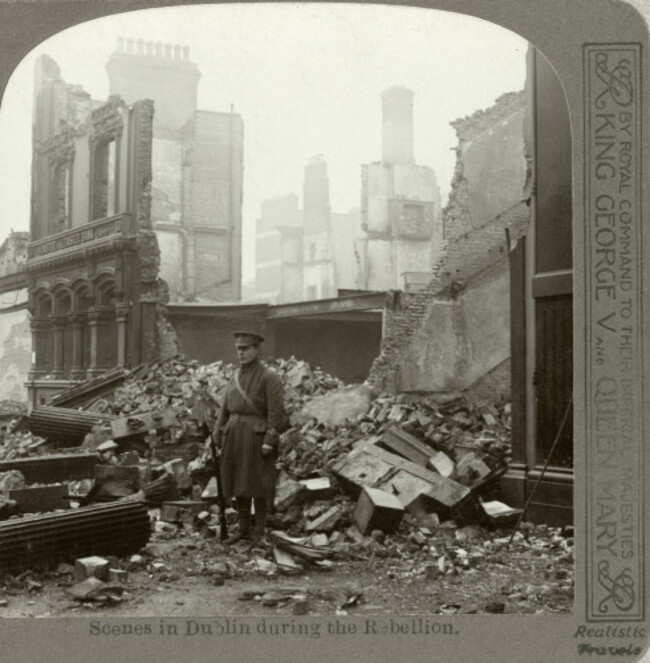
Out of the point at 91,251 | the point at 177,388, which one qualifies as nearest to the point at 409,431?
the point at 177,388

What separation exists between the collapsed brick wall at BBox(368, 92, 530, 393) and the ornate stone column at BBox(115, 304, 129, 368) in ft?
14.2

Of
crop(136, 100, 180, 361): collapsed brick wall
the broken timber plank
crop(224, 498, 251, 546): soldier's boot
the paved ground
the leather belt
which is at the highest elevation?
crop(136, 100, 180, 361): collapsed brick wall

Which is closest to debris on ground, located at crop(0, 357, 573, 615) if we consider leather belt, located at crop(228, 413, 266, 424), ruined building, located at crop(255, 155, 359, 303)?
leather belt, located at crop(228, 413, 266, 424)

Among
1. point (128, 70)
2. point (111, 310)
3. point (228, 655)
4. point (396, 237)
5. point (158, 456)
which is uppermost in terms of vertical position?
point (396, 237)

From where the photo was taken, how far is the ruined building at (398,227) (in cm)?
2241

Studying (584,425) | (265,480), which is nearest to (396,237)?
(265,480)

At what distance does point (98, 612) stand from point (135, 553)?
121 centimetres

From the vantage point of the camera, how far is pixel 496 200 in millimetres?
11336

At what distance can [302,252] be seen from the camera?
36.7 meters

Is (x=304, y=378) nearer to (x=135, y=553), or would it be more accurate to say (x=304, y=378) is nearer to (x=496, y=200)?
(x=496, y=200)

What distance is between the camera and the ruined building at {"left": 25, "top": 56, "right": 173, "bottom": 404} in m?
8.63

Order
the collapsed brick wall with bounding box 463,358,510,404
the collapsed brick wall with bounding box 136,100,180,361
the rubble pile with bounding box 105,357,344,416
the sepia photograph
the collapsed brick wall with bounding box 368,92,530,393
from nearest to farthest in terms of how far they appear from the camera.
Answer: the sepia photograph < the rubble pile with bounding box 105,357,344,416 < the collapsed brick wall with bounding box 463,358,510,404 < the collapsed brick wall with bounding box 368,92,530,393 < the collapsed brick wall with bounding box 136,100,180,361

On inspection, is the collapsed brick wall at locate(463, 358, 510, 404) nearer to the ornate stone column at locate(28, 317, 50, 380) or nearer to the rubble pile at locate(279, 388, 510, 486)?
the rubble pile at locate(279, 388, 510, 486)

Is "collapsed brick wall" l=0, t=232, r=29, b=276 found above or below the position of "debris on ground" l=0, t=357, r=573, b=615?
above
